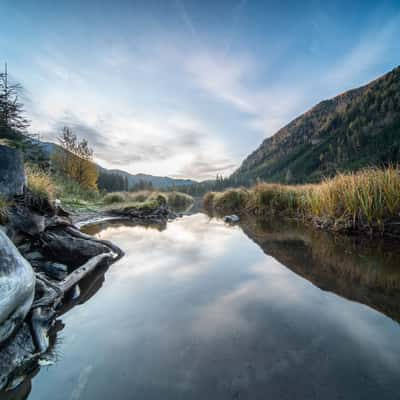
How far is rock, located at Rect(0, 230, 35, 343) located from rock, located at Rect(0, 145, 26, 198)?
1.50m

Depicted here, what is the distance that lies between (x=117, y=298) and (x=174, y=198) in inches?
687

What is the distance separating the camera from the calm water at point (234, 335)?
926mm

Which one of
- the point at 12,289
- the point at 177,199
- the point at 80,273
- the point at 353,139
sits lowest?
the point at 80,273

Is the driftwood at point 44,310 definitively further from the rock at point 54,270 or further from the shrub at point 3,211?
the shrub at point 3,211

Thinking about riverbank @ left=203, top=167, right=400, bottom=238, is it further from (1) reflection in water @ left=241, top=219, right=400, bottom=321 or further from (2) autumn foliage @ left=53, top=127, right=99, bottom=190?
(2) autumn foliage @ left=53, top=127, right=99, bottom=190

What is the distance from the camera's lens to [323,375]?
0.97 meters

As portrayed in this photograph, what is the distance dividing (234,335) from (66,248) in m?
2.57

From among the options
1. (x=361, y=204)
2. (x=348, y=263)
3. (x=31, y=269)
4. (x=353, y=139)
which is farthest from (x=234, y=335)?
(x=353, y=139)

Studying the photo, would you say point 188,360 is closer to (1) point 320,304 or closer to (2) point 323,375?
(2) point 323,375

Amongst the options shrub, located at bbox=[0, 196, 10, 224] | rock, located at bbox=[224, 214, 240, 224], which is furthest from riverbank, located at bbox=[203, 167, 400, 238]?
shrub, located at bbox=[0, 196, 10, 224]

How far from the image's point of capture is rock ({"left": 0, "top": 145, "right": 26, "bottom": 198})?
2215 mm

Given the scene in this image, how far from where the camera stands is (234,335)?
1.30m

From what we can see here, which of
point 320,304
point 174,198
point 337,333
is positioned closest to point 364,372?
point 337,333

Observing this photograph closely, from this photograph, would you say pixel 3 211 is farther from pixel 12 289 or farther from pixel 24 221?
pixel 12 289
